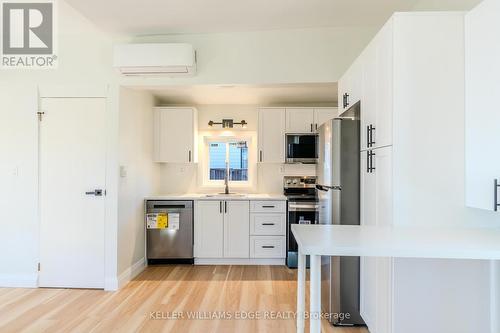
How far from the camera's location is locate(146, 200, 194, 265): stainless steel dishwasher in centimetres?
400

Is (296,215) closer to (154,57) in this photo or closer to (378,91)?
(378,91)

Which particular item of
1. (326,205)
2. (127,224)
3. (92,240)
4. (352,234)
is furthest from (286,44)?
(92,240)

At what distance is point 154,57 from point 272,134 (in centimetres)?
199

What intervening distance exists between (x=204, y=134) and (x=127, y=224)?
1.85 metres

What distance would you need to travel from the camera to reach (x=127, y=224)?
11.5 ft

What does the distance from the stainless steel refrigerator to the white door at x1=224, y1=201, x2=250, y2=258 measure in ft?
5.60

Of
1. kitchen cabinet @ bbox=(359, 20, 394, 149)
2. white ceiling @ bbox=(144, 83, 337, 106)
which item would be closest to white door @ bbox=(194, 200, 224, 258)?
white ceiling @ bbox=(144, 83, 337, 106)

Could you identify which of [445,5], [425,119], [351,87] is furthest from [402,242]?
[445,5]

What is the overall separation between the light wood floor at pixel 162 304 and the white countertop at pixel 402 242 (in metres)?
1.22

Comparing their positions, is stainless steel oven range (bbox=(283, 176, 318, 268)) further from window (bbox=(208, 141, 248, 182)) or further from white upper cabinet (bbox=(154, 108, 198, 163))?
white upper cabinet (bbox=(154, 108, 198, 163))

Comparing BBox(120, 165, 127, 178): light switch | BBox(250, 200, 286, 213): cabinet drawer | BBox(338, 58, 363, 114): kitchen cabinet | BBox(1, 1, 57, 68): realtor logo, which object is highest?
BBox(1, 1, 57, 68): realtor logo

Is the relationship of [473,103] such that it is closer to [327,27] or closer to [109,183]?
[327,27]

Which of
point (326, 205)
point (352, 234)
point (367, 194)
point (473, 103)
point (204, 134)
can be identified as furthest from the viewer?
point (204, 134)

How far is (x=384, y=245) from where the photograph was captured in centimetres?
132
